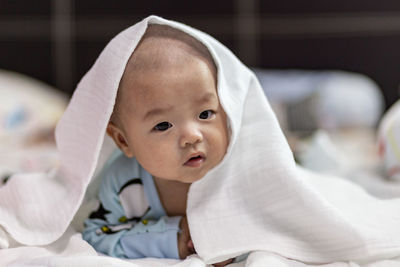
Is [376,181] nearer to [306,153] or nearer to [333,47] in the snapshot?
[306,153]

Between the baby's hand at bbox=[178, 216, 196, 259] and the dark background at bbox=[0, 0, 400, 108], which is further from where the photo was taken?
the dark background at bbox=[0, 0, 400, 108]

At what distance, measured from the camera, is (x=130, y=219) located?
1167 millimetres

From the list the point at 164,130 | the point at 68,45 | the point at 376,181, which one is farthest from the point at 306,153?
the point at 68,45

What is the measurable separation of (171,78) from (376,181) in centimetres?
86

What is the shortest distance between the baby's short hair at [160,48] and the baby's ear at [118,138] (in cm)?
2

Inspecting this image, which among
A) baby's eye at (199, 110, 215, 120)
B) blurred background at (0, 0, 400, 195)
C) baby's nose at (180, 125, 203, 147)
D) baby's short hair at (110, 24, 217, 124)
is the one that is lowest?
blurred background at (0, 0, 400, 195)

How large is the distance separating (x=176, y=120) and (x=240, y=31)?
7.22 feet

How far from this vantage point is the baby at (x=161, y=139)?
1011mm

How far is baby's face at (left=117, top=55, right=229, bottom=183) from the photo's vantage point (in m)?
1.00

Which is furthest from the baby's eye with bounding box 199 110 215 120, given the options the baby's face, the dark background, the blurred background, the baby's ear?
the dark background

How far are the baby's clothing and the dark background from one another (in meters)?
2.03

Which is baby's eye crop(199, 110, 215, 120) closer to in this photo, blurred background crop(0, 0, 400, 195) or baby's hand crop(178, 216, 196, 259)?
baby's hand crop(178, 216, 196, 259)

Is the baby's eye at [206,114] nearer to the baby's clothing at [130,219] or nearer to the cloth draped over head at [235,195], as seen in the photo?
the cloth draped over head at [235,195]

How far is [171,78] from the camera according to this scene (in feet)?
3.28
